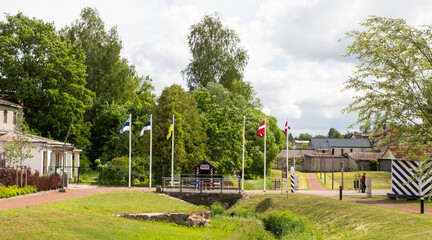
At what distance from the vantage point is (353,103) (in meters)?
15.0

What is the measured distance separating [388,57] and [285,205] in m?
17.9

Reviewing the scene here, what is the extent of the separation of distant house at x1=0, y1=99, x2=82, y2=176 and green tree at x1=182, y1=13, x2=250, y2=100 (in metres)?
20.9

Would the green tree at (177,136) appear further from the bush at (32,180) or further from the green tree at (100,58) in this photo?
the green tree at (100,58)

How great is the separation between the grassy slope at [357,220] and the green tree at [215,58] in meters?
35.4

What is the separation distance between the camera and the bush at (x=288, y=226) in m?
21.8

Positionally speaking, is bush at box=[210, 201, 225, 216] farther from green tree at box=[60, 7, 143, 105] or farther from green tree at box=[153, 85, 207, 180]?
green tree at box=[60, 7, 143, 105]

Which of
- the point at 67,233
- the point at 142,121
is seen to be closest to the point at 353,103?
the point at 67,233

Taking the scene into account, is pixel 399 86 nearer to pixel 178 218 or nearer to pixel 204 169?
pixel 178 218

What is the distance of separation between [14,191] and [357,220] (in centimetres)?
2059

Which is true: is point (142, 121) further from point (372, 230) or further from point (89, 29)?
point (372, 230)

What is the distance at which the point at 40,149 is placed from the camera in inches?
1626

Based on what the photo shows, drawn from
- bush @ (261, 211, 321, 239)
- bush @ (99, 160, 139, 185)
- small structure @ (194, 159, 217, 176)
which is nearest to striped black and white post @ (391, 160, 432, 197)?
bush @ (261, 211, 321, 239)

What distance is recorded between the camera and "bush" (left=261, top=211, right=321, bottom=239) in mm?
21781

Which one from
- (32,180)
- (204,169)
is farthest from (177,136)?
(32,180)
